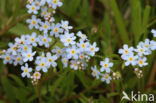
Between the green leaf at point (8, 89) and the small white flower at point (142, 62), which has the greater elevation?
the small white flower at point (142, 62)

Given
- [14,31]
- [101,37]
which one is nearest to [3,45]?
[14,31]

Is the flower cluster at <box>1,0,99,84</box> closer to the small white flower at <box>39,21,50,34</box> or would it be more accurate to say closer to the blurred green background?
the small white flower at <box>39,21,50,34</box>

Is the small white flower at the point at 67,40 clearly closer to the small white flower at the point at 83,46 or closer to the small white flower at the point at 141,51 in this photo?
the small white flower at the point at 83,46

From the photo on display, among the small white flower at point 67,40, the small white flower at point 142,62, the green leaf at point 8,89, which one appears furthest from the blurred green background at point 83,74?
the small white flower at point 67,40

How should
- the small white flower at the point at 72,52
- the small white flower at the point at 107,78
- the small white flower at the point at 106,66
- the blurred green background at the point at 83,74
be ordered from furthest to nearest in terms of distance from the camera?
the blurred green background at the point at 83,74
the small white flower at the point at 107,78
the small white flower at the point at 106,66
the small white flower at the point at 72,52

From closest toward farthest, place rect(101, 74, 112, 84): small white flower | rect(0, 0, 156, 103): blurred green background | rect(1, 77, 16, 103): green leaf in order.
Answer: rect(101, 74, 112, 84): small white flower, rect(0, 0, 156, 103): blurred green background, rect(1, 77, 16, 103): green leaf

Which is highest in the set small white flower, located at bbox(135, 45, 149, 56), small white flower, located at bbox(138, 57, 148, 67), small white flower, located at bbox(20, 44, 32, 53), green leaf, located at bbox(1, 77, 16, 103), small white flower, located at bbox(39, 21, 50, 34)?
small white flower, located at bbox(39, 21, 50, 34)

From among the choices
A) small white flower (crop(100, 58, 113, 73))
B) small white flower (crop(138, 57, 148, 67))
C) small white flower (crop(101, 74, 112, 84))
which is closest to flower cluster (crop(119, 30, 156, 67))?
small white flower (crop(138, 57, 148, 67))

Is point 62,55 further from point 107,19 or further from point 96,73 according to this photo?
point 107,19
